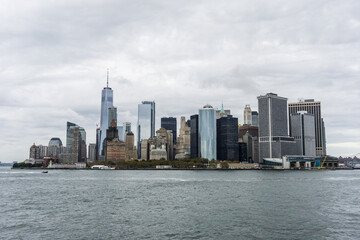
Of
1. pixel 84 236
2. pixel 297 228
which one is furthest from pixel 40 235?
pixel 297 228

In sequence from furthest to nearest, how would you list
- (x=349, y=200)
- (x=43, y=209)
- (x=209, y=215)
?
(x=349, y=200) < (x=43, y=209) < (x=209, y=215)

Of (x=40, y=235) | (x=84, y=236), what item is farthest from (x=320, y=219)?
(x=40, y=235)

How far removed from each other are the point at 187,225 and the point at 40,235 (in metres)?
19.3

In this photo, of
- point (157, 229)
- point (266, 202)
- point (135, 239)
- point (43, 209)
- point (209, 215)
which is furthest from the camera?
point (266, 202)

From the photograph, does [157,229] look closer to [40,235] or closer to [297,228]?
[40,235]

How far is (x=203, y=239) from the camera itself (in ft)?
144

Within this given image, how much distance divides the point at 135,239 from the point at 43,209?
29.9 m

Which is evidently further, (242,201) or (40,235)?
(242,201)

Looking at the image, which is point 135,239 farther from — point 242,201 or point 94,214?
point 242,201

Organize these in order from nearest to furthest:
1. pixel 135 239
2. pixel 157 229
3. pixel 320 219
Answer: pixel 135 239 → pixel 157 229 → pixel 320 219

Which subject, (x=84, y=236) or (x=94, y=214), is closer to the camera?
(x=84, y=236)

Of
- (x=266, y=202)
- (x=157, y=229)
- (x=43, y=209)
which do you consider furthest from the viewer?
(x=266, y=202)

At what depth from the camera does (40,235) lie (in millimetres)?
45625

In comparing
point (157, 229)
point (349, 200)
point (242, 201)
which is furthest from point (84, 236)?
point (349, 200)
